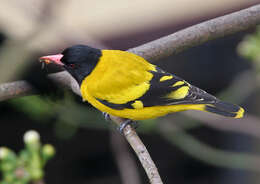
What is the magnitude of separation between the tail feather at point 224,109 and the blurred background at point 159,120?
588 mm

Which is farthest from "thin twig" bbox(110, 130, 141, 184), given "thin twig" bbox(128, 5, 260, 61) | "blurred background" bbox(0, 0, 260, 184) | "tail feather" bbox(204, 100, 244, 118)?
"thin twig" bbox(128, 5, 260, 61)

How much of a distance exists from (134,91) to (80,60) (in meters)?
0.30

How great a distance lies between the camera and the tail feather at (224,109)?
1864mm

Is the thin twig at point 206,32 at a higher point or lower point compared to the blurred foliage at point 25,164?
higher

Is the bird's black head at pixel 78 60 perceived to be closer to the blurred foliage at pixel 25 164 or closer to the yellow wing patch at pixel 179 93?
the yellow wing patch at pixel 179 93

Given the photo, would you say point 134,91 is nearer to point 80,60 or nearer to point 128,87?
point 128,87

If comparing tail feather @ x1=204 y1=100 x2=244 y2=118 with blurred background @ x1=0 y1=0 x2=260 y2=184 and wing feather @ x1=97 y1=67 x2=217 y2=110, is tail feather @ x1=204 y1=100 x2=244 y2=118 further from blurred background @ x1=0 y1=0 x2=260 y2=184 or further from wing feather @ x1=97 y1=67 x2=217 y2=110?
blurred background @ x1=0 y1=0 x2=260 y2=184

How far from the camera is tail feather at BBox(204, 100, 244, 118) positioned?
6.12 feet

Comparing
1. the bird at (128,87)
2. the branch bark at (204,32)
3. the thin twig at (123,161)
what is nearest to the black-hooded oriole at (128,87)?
the bird at (128,87)

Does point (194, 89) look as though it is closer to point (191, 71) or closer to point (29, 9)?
point (29, 9)

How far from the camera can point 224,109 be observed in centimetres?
189

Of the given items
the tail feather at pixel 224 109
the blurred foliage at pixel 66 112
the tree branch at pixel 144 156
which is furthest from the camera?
the blurred foliage at pixel 66 112

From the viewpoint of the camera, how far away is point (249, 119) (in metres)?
3.32

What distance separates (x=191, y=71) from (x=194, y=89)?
5.33 ft
